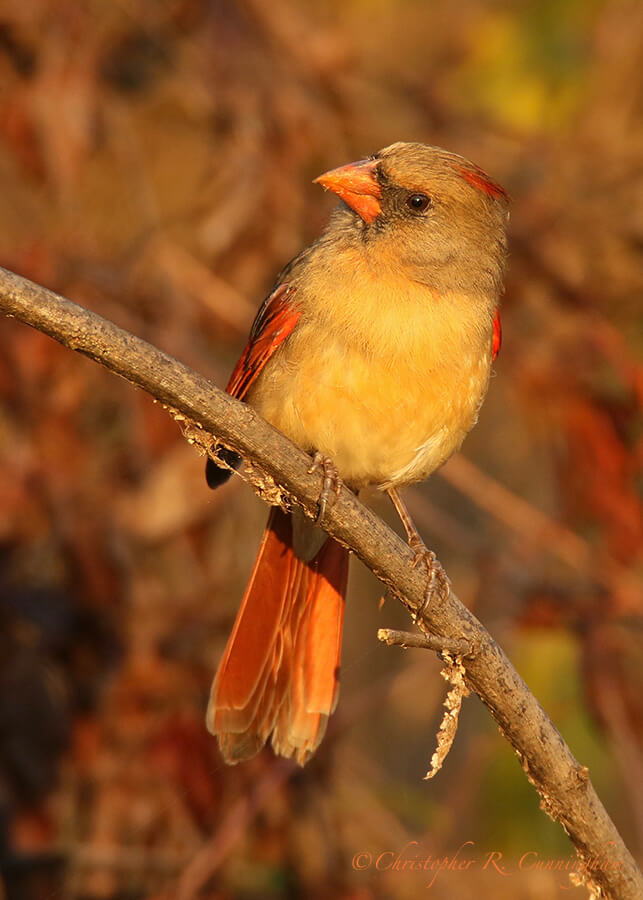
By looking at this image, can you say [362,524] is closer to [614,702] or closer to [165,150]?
[614,702]

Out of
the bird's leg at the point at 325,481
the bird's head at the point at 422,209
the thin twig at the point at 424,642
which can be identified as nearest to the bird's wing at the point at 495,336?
the bird's head at the point at 422,209

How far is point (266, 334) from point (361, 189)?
0.45 m

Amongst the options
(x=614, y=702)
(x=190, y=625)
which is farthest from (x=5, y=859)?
(x=614, y=702)

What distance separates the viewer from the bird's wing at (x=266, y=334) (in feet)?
9.69

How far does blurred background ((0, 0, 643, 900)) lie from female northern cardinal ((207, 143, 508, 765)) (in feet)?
3.19

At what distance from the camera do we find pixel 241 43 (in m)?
4.60

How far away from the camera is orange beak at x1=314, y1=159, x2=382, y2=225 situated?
119 inches

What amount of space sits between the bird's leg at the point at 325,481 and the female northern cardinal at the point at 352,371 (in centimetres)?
19

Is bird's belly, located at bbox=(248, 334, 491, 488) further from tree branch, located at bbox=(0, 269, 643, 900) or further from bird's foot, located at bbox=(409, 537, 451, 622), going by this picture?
tree branch, located at bbox=(0, 269, 643, 900)

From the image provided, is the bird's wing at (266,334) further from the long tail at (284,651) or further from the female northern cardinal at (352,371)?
the long tail at (284,651)

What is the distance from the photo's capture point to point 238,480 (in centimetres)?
415

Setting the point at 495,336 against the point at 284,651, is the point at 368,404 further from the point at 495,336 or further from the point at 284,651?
the point at 284,651

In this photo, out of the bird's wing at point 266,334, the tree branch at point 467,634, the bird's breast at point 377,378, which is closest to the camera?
the tree branch at point 467,634

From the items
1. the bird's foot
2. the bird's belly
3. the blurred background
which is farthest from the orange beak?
the blurred background
